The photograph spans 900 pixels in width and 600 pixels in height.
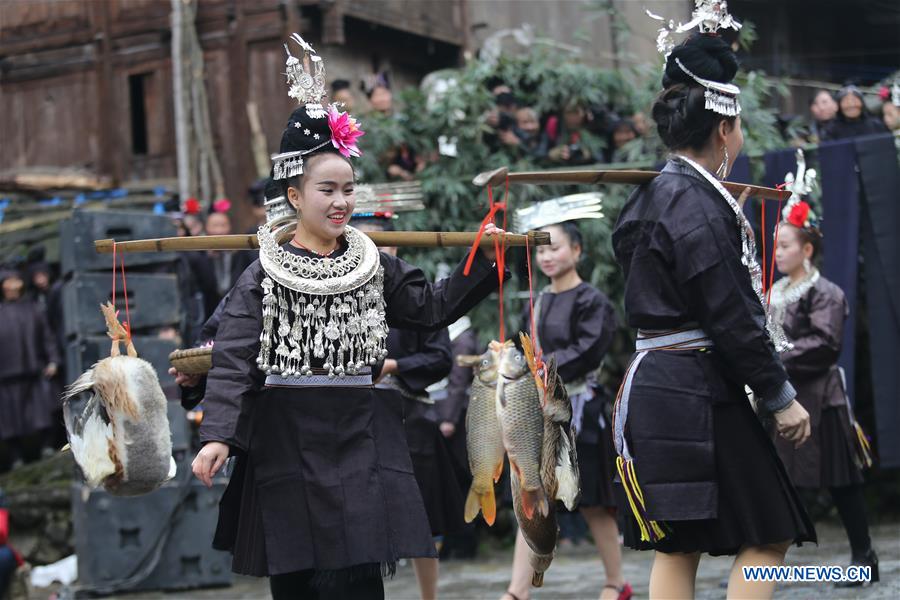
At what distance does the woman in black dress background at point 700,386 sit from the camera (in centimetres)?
416

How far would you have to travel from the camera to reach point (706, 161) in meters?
4.46

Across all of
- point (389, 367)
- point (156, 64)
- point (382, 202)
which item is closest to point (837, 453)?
point (389, 367)

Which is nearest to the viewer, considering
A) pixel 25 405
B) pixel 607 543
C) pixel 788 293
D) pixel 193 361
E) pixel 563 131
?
pixel 193 361

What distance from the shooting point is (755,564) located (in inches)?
165

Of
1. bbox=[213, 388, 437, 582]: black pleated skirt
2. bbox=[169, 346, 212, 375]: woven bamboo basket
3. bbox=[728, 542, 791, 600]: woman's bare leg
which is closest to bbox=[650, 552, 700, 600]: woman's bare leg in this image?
bbox=[728, 542, 791, 600]: woman's bare leg

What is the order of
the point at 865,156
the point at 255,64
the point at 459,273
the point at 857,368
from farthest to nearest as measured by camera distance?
the point at 255,64
the point at 857,368
the point at 865,156
the point at 459,273

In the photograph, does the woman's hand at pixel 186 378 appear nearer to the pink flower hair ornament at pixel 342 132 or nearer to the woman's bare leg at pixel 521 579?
the pink flower hair ornament at pixel 342 132

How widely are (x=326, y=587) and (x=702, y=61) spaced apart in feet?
7.07

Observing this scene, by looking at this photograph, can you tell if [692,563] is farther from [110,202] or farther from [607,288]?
[110,202]

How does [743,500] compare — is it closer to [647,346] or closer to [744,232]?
[647,346]

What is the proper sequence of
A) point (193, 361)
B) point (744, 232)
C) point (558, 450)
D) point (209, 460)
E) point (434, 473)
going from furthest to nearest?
point (434, 473) < point (193, 361) < point (558, 450) < point (744, 232) < point (209, 460)

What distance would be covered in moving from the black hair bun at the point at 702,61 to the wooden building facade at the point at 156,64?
29.4 ft

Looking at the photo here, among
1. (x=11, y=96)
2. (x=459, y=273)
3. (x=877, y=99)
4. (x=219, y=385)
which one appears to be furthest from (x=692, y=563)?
(x=11, y=96)

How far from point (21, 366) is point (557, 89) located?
5559mm
